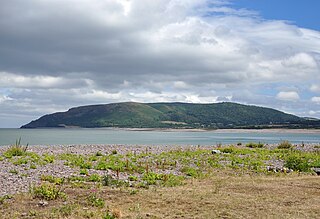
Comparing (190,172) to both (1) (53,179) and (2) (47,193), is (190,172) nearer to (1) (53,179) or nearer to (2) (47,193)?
(1) (53,179)

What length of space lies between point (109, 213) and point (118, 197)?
2243 millimetres

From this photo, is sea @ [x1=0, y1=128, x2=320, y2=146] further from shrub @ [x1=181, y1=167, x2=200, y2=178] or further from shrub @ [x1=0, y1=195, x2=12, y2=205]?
shrub @ [x1=0, y1=195, x2=12, y2=205]

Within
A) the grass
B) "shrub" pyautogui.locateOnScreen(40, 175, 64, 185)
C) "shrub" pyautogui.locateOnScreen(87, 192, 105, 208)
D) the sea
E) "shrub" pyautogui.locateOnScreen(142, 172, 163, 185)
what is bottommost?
the grass

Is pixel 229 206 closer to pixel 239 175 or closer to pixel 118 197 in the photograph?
pixel 118 197

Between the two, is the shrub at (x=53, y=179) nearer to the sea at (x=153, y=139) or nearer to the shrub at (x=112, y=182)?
the shrub at (x=112, y=182)

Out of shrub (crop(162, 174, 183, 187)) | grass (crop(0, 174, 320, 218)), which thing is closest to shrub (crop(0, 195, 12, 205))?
grass (crop(0, 174, 320, 218))

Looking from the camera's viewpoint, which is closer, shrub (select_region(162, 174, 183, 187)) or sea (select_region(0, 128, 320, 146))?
shrub (select_region(162, 174, 183, 187))

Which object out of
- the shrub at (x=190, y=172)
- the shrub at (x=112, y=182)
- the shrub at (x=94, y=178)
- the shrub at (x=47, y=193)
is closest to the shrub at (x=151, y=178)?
the shrub at (x=112, y=182)

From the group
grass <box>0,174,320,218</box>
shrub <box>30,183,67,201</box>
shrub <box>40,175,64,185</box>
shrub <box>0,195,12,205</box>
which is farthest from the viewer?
shrub <box>40,175,64,185</box>

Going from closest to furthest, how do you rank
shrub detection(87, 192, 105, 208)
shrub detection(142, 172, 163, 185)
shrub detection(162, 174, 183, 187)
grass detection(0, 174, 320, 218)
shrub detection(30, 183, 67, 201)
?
grass detection(0, 174, 320, 218)
shrub detection(87, 192, 105, 208)
shrub detection(30, 183, 67, 201)
shrub detection(162, 174, 183, 187)
shrub detection(142, 172, 163, 185)

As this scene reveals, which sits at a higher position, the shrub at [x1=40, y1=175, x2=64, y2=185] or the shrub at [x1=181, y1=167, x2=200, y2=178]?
the shrub at [x1=40, y1=175, x2=64, y2=185]

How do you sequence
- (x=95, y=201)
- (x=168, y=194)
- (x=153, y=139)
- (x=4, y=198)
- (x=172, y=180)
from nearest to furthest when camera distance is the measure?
(x=95, y=201)
(x=4, y=198)
(x=168, y=194)
(x=172, y=180)
(x=153, y=139)

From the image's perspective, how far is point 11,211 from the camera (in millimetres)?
11055

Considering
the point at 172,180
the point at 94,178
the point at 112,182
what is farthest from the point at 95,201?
the point at 172,180
